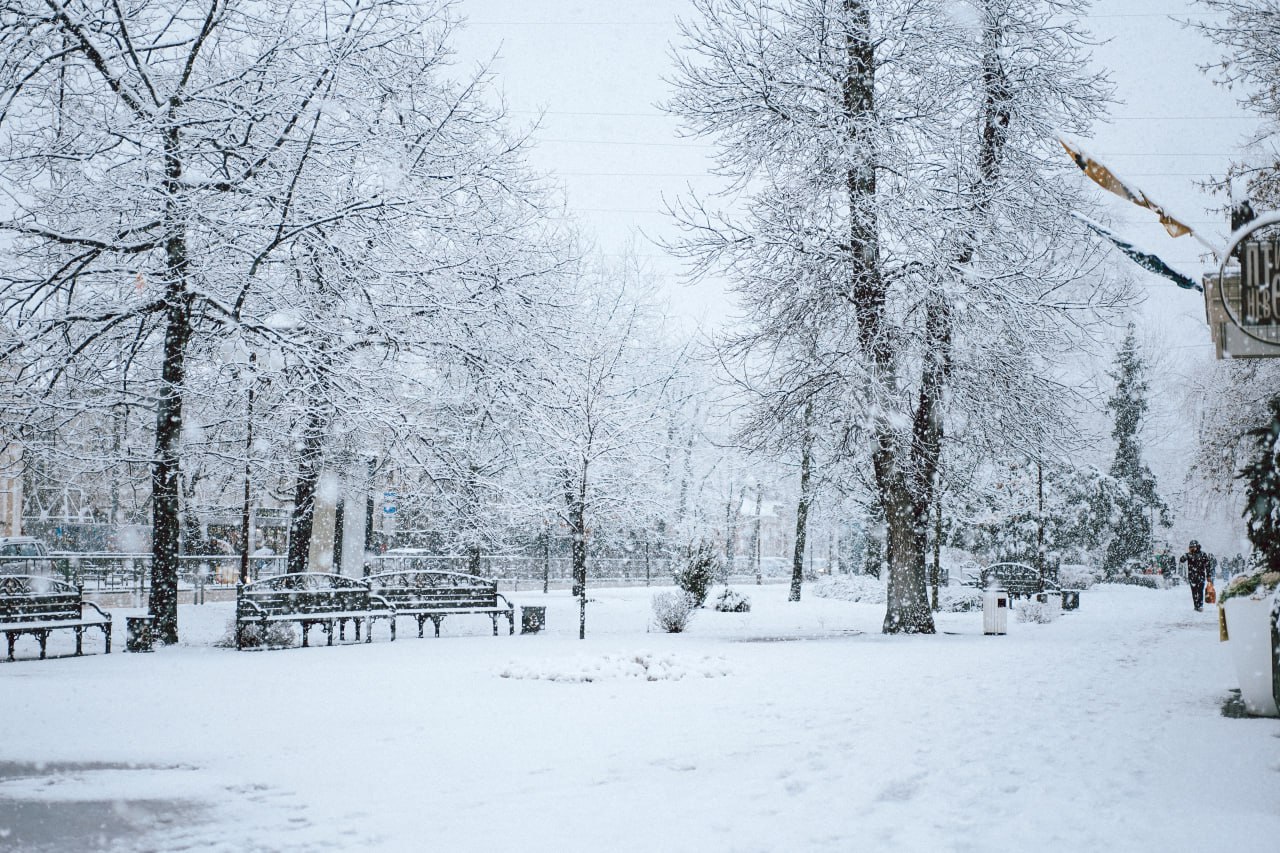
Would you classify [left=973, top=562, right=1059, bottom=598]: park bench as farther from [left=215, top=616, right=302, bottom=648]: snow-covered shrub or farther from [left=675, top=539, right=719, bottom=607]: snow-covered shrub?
[left=215, top=616, right=302, bottom=648]: snow-covered shrub

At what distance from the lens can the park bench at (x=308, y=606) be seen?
1402cm

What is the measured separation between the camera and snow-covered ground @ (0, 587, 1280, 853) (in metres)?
4.93

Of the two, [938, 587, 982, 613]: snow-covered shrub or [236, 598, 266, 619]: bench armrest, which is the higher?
[236, 598, 266, 619]: bench armrest

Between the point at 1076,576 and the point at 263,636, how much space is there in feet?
111

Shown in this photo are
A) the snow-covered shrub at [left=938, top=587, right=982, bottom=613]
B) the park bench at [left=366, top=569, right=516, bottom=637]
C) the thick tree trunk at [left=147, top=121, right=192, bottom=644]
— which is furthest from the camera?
the snow-covered shrub at [left=938, top=587, right=982, bottom=613]

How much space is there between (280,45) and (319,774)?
1010 centimetres

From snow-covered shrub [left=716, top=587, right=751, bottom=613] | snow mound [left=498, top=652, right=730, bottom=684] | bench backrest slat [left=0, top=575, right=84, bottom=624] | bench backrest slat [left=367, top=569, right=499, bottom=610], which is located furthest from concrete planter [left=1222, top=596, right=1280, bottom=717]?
snow-covered shrub [left=716, top=587, right=751, bottom=613]

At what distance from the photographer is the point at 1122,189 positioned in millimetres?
6965

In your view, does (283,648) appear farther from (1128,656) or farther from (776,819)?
(1128,656)

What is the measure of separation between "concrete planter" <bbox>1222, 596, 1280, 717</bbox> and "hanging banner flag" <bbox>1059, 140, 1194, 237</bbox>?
9.76 feet

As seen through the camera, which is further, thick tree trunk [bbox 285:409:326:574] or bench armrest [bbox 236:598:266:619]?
thick tree trunk [bbox 285:409:326:574]

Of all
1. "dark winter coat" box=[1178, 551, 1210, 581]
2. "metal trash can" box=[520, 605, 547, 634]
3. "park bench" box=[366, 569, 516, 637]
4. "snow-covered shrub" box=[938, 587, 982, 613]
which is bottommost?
"snow-covered shrub" box=[938, 587, 982, 613]

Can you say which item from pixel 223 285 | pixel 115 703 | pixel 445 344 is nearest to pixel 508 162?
pixel 445 344

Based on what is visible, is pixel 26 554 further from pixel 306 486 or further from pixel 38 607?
pixel 38 607
